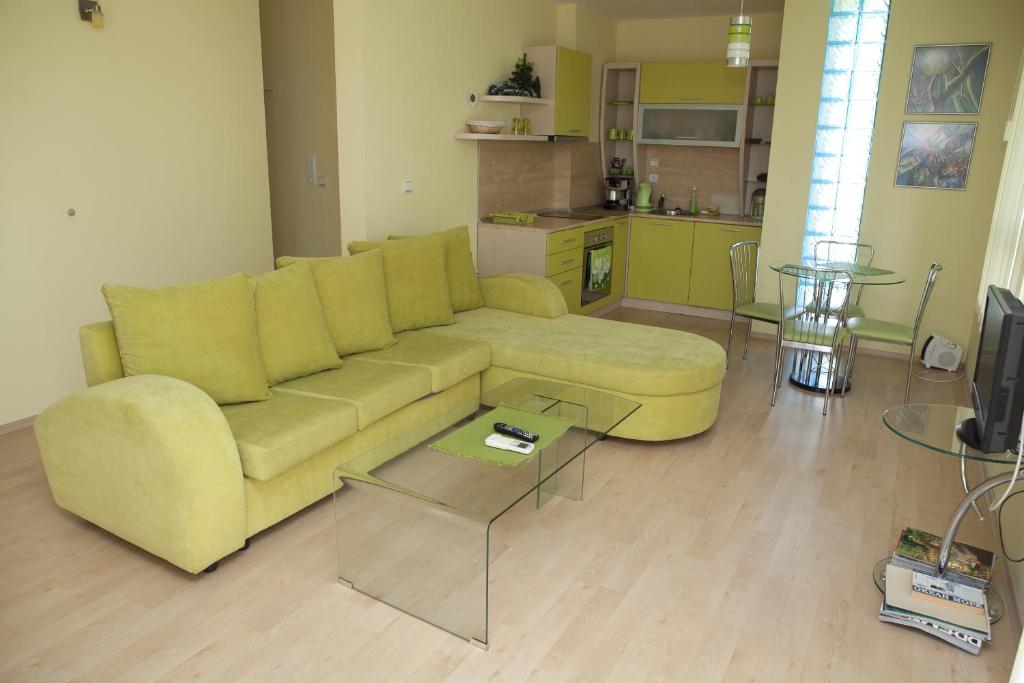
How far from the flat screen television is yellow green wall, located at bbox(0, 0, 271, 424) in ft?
13.5

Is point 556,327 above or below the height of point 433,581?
above

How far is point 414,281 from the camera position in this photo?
4281mm

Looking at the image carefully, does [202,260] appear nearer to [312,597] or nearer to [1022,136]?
[312,597]

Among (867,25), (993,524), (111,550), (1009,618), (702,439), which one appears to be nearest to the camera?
(1009,618)

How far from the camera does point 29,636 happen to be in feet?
7.68

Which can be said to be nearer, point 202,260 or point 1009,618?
point 1009,618

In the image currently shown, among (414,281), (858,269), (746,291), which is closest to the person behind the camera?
(414,281)

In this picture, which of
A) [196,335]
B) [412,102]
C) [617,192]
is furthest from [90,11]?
[617,192]

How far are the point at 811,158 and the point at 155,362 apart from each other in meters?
4.80

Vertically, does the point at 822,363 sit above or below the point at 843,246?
below

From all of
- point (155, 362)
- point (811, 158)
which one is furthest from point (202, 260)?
point (811, 158)

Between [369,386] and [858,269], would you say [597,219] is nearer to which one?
[858,269]

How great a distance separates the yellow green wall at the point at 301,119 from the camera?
5.78 metres

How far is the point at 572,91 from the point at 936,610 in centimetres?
494
